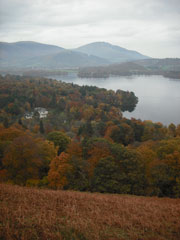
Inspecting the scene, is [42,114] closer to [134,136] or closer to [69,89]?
[69,89]

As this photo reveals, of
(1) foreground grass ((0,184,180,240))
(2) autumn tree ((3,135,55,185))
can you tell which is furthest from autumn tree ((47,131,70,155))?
(1) foreground grass ((0,184,180,240))

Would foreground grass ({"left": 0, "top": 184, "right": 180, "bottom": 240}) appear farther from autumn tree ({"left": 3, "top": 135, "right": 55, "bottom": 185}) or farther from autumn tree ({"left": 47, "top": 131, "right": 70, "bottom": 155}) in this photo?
autumn tree ({"left": 47, "top": 131, "right": 70, "bottom": 155})

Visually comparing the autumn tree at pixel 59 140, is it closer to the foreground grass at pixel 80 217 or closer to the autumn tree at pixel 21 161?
Result: the autumn tree at pixel 21 161

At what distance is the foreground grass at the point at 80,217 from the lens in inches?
259

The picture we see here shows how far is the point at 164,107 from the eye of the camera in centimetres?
5572

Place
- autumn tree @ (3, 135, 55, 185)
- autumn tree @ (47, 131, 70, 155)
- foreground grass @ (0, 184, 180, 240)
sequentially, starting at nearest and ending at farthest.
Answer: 1. foreground grass @ (0, 184, 180, 240)
2. autumn tree @ (3, 135, 55, 185)
3. autumn tree @ (47, 131, 70, 155)

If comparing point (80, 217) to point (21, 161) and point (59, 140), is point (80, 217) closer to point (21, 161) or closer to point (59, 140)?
point (21, 161)

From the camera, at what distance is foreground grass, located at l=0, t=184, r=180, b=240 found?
6.57 meters

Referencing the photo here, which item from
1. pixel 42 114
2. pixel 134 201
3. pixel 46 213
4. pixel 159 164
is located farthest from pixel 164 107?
pixel 46 213

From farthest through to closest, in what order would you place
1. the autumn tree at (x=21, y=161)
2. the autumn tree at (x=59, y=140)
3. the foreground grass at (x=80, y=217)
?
the autumn tree at (x=59, y=140)
the autumn tree at (x=21, y=161)
the foreground grass at (x=80, y=217)

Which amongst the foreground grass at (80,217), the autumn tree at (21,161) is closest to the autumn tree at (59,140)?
the autumn tree at (21,161)

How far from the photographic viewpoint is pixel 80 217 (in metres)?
7.74

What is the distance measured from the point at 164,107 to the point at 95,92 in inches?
785

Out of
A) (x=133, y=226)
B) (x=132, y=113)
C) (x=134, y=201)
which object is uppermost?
(x=133, y=226)
